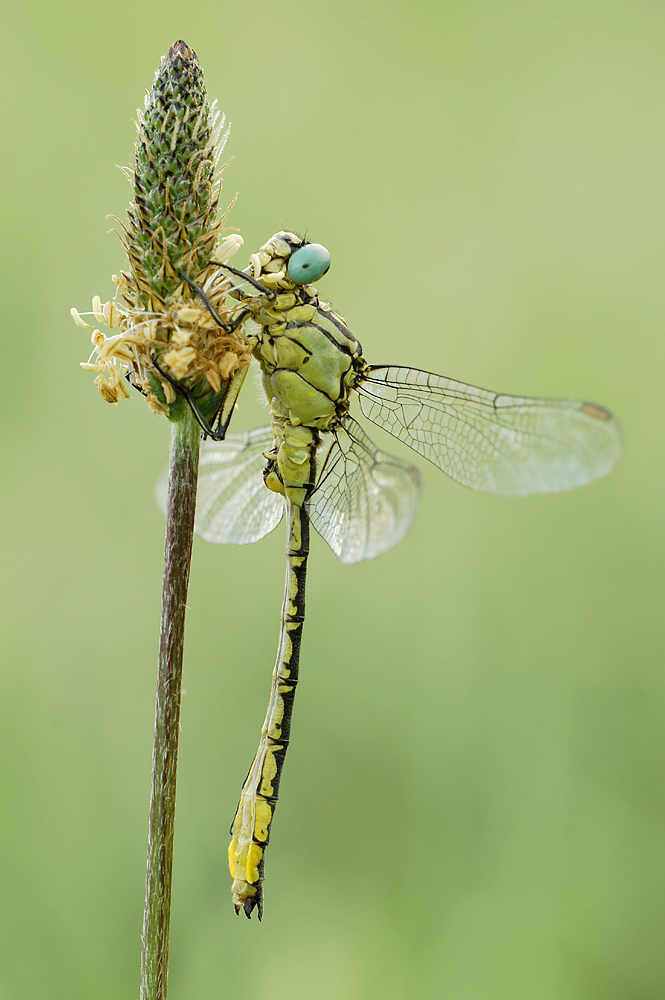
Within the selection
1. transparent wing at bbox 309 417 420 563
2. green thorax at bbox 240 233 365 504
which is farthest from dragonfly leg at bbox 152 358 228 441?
transparent wing at bbox 309 417 420 563

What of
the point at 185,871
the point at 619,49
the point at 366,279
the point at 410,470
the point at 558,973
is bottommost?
the point at 558,973


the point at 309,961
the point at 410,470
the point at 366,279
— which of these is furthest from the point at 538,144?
the point at 309,961

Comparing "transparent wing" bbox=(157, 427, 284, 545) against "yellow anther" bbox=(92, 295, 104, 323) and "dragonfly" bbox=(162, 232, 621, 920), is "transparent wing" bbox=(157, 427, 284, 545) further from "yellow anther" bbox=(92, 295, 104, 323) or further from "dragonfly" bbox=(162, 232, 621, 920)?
"yellow anther" bbox=(92, 295, 104, 323)

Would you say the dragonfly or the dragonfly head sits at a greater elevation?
the dragonfly head

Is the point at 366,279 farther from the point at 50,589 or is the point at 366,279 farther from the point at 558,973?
the point at 558,973

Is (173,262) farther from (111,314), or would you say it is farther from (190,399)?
(190,399)

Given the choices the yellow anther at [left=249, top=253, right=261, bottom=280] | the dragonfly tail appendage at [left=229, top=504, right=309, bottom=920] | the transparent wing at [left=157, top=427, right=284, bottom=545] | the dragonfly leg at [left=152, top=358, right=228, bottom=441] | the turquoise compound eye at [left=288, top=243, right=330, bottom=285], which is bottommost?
the dragonfly tail appendage at [left=229, top=504, right=309, bottom=920]

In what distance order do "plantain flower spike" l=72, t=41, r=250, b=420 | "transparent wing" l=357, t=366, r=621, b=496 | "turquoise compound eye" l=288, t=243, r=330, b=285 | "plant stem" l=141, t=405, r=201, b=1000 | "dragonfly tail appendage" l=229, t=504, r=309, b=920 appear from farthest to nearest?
"transparent wing" l=357, t=366, r=621, b=496
"turquoise compound eye" l=288, t=243, r=330, b=285
"dragonfly tail appendage" l=229, t=504, r=309, b=920
"plantain flower spike" l=72, t=41, r=250, b=420
"plant stem" l=141, t=405, r=201, b=1000

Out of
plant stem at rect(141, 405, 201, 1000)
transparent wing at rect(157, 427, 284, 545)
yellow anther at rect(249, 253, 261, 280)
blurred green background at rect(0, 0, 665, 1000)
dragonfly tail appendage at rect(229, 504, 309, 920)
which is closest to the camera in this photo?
plant stem at rect(141, 405, 201, 1000)
